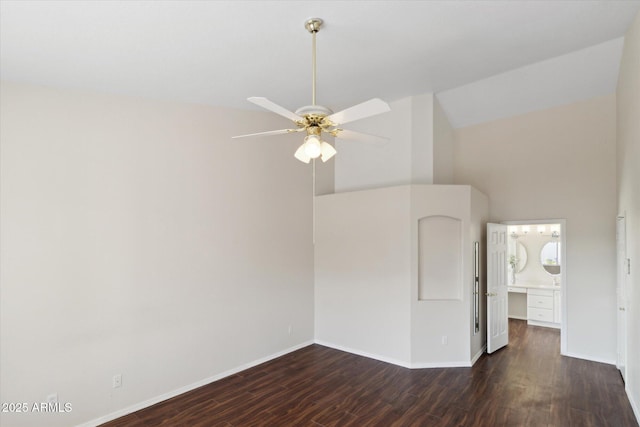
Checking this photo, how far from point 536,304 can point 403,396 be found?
4626 millimetres

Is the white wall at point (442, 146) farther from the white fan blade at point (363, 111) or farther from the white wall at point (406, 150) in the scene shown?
the white fan blade at point (363, 111)

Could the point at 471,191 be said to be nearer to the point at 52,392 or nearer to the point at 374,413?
the point at 374,413

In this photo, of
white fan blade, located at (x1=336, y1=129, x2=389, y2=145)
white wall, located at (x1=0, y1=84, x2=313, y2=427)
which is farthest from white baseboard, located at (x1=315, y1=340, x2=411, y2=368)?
white fan blade, located at (x1=336, y1=129, x2=389, y2=145)

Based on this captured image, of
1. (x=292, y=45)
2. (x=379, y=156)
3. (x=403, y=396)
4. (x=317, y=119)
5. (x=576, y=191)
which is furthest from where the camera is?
(x=379, y=156)

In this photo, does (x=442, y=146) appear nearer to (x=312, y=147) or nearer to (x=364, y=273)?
(x=364, y=273)

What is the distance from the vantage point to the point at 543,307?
272 inches

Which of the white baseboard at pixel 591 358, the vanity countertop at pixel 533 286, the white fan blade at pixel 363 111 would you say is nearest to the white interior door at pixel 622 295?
the white baseboard at pixel 591 358

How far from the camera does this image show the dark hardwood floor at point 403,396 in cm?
348

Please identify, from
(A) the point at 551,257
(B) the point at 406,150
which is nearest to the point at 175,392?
(B) the point at 406,150

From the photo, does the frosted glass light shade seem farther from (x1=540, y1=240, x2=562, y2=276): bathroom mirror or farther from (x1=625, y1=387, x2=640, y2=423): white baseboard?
(x1=540, y1=240, x2=562, y2=276): bathroom mirror

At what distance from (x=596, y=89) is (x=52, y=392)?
7602 millimetres

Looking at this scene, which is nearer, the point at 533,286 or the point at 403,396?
the point at 403,396

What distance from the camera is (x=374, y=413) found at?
3617 mm

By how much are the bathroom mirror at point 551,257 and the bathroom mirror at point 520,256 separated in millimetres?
325
